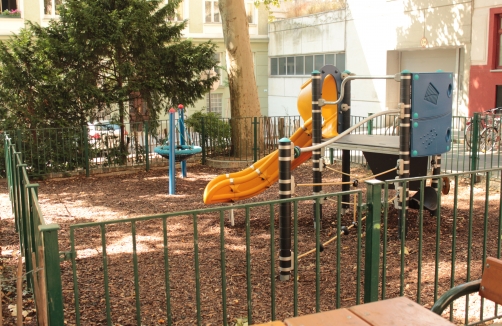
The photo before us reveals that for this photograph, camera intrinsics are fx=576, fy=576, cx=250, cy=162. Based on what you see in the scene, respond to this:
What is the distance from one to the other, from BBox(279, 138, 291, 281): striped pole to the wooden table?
9.73 feet

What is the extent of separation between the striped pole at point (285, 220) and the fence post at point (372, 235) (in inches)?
77.8

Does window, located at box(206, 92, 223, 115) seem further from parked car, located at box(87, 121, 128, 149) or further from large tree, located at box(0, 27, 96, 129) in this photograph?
large tree, located at box(0, 27, 96, 129)

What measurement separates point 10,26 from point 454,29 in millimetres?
19766

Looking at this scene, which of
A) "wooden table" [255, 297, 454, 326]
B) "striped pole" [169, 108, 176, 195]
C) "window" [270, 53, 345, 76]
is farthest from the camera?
"window" [270, 53, 345, 76]

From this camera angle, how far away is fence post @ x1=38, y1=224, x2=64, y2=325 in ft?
9.68

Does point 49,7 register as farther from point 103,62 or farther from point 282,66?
point 103,62

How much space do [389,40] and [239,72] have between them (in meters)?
9.98

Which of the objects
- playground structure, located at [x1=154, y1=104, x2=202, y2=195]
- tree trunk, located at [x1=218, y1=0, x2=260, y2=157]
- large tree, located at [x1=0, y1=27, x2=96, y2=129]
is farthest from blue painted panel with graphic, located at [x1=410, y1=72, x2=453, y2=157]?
large tree, located at [x1=0, y1=27, x2=96, y2=129]

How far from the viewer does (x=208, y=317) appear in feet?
16.8

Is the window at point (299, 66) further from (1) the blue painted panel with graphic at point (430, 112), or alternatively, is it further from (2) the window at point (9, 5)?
(1) the blue painted panel with graphic at point (430, 112)

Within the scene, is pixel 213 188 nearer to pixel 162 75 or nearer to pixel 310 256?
pixel 310 256

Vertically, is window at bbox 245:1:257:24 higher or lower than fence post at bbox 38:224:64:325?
higher

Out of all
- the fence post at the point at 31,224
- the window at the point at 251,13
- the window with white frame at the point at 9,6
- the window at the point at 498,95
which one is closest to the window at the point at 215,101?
the window at the point at 251,13

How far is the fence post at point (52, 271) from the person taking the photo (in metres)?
2.95
